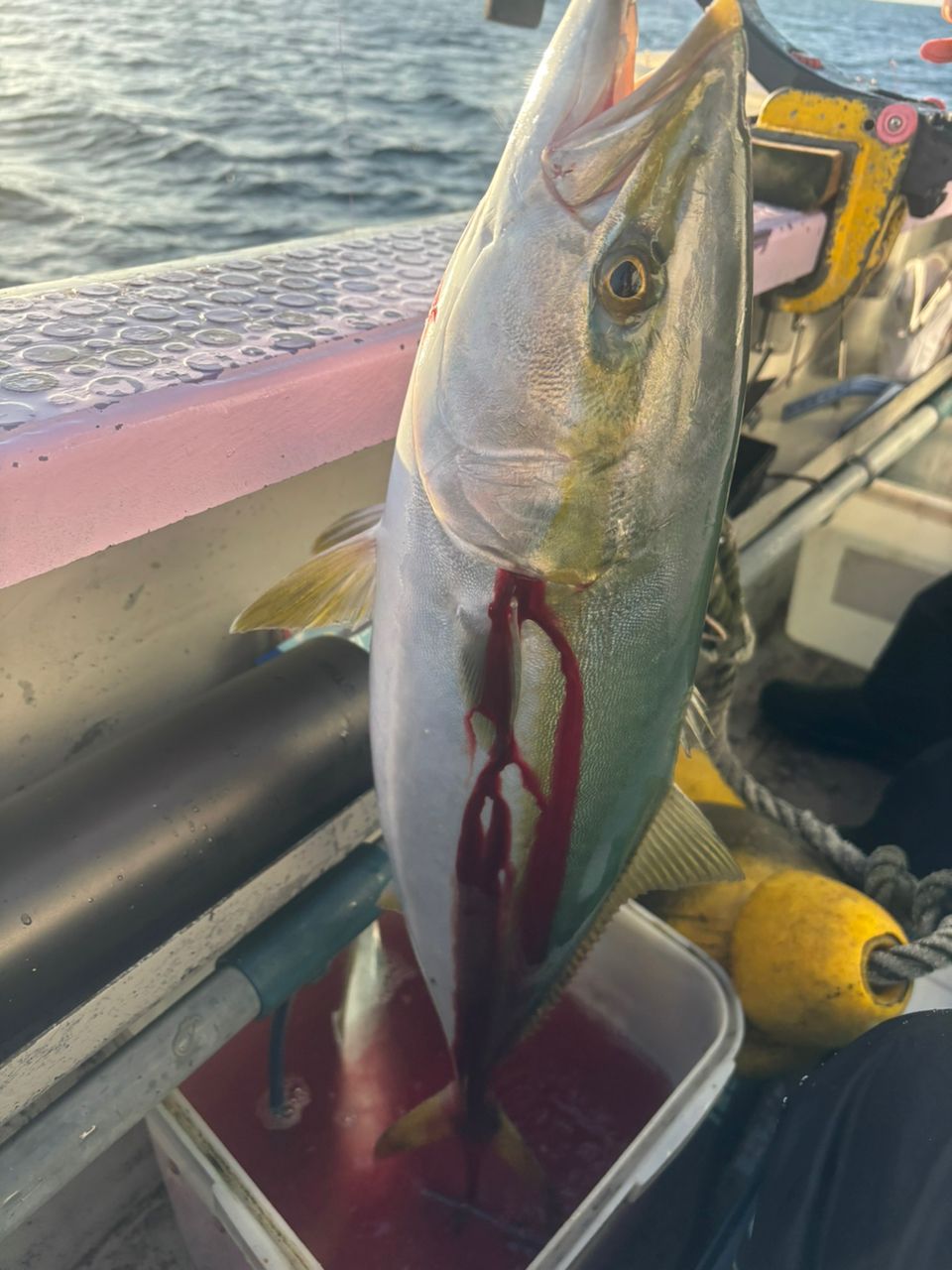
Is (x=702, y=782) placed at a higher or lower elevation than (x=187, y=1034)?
lower

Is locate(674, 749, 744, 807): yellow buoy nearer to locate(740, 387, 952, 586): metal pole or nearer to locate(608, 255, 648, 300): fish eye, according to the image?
locate(740, 387, 952, 586): metal pole

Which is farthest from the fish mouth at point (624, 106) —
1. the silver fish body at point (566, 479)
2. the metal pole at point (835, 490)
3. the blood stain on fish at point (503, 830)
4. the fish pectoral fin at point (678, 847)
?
the metal pole at point (835, 490)

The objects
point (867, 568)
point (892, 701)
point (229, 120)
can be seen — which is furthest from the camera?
point (229, 120)

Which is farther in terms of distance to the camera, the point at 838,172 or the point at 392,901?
the point at 838,172

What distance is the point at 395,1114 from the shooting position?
1526 millimetres

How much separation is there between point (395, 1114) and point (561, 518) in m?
1.22

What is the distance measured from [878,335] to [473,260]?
3521mm

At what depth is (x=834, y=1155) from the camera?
1.09 meters

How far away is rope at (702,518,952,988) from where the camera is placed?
135 cm

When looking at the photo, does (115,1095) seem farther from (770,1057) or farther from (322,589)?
(770,1057)

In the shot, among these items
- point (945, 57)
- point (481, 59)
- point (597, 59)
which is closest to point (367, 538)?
point (597, 59)

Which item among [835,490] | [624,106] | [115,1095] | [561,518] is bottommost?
[115,1095]

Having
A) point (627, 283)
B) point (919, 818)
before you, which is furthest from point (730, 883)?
point (627, 283)

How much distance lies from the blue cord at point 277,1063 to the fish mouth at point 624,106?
3.72 feet
